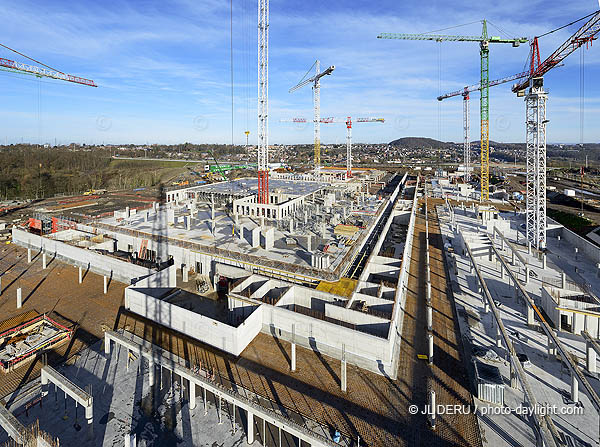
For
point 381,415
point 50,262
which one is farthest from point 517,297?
point 50,262

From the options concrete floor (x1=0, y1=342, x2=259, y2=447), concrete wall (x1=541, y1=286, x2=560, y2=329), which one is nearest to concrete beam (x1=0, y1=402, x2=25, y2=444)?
concrete floor (x1=0, y1=342, x2=259, y2=447)

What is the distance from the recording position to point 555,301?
1789 centimetres

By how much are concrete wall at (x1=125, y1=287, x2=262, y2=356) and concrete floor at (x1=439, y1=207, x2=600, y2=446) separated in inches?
434

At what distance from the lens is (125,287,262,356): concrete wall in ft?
52.6

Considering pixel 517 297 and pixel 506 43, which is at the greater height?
pixel 506 43

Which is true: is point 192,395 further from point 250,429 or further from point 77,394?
point 77,394

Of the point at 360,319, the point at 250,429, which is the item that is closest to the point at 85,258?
the point at 250,429

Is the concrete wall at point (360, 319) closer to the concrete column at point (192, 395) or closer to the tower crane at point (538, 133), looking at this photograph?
the concrete column at point (192, 395)

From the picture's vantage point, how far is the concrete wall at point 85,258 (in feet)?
78.7

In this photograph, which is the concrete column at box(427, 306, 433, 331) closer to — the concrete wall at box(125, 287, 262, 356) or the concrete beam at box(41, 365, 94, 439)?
the concrete wall at box(125, 287, 262, 356)

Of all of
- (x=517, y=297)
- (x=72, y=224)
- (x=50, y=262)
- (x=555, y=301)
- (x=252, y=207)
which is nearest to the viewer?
(x=555, y=301)

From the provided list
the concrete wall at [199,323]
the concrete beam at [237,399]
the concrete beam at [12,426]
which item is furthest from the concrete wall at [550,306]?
the concrete beam at [12,426]

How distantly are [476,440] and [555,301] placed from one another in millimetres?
11307

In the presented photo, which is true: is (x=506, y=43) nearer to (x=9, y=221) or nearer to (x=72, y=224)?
(x=72, y=224)
